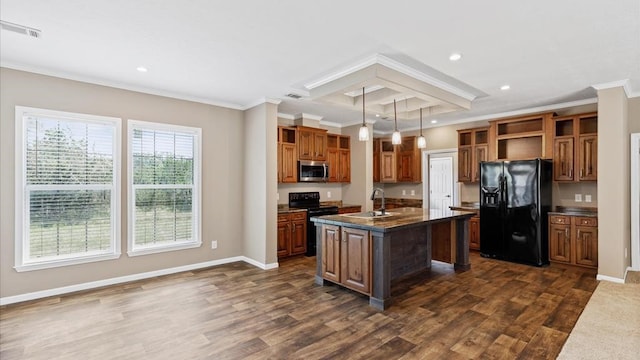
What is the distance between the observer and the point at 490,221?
5512 mm

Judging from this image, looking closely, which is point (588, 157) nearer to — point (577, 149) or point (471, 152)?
point (577, 149)

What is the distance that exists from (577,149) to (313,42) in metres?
4.65

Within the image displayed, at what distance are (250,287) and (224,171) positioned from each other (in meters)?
2.04

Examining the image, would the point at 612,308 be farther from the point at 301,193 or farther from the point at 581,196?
the point at 301,193

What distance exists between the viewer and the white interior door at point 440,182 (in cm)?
697

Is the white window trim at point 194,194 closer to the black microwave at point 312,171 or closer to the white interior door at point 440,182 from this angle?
the black microwave at point 312,171

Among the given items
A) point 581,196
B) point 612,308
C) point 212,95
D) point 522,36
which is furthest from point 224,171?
point 581,196

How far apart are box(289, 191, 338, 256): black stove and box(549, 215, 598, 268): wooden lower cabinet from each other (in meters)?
3.61

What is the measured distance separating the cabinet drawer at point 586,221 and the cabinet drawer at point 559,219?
0.11 m

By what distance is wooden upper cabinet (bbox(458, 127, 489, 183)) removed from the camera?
6.12 m

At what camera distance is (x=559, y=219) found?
5051 millimetres

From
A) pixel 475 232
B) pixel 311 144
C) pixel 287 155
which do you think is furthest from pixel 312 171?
pixel 475 232

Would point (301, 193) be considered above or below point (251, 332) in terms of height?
above

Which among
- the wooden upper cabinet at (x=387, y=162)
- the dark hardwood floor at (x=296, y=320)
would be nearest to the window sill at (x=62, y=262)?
the dark hardwood floor at (x=296, y=320)
